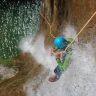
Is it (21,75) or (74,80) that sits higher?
(74,80)

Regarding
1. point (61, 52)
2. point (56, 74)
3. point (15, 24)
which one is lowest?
point (15, 24)

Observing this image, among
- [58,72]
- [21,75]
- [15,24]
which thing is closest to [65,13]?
[58,72]

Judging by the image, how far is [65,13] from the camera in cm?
855

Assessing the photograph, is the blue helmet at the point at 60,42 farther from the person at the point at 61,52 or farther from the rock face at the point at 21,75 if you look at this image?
the rock face at the point at 21,75

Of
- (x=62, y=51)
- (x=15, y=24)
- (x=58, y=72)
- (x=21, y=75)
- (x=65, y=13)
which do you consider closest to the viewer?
(x=62, y=51)

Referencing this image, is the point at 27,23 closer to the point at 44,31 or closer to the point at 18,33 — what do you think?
the point at 18,33

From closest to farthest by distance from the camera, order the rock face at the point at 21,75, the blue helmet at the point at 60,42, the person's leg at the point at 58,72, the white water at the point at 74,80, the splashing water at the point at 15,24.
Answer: the white water at the point at 74,80 < the blue helmet at the point at 60,42 < the rock face at the point at 21,75 < the person's leg at the point at 58,72 < the splashing water at the point at 15,24

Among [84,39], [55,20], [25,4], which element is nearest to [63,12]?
[55,20]

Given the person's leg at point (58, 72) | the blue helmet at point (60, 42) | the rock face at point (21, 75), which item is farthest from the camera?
the person's leg at point (58, 72)

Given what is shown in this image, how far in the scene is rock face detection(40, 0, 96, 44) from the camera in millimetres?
7488

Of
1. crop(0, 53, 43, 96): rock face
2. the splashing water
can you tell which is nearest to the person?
crop(0, 53, 43, 96): rock face

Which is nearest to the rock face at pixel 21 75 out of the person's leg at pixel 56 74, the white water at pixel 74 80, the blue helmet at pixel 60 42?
the white water at pixel 74 80

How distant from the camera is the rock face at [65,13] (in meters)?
7.49

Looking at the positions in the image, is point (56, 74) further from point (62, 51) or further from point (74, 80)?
point (62, 51)
